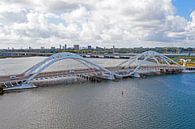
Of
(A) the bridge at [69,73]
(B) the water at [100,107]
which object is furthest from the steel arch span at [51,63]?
(B) the water at [100,107]

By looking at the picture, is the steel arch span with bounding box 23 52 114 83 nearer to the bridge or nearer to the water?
the bridge

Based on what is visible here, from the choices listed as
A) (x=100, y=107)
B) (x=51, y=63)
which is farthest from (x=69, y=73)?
(x=100, y=107)

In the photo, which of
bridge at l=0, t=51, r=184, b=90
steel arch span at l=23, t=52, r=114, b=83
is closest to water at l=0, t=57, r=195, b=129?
bridge at l=0, t=51, r=184, b=90

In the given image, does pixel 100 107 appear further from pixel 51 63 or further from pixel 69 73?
pixel 69 73

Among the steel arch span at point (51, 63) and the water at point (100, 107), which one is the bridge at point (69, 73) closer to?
the steel arch span at point (51, 63)

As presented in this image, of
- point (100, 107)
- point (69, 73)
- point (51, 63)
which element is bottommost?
point (100, 107)

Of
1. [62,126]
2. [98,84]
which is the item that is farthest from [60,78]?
[62,126]

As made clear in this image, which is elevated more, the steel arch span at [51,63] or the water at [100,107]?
the steel arch span at [51,63]

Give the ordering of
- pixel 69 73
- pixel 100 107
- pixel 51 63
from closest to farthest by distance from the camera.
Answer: pixel 100 107
pixel 51 63
pixel 69 73

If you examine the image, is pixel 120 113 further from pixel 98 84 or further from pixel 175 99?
pixel 98 84
